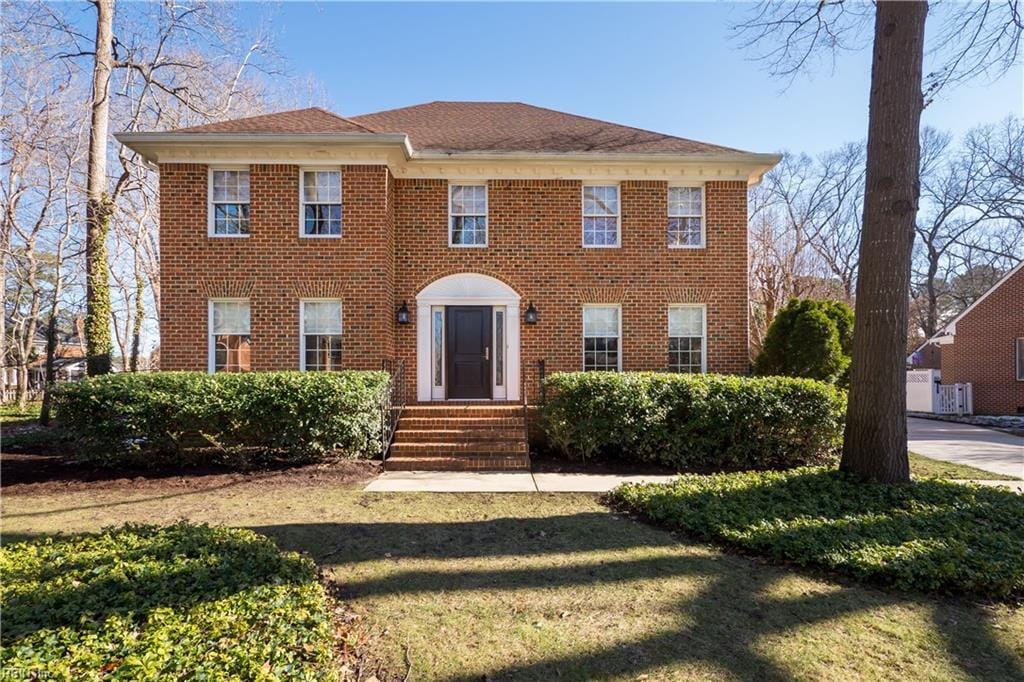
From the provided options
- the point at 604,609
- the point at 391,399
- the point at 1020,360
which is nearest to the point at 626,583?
the point at 604,609

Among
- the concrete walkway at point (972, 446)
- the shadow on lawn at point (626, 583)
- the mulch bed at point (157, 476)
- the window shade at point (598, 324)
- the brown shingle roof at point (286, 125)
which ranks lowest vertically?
the concrete walkway at point (972, 446)

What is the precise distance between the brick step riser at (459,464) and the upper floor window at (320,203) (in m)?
4.81

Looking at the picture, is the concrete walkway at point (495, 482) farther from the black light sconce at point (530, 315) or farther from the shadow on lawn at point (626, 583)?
the black light sconce at point (530, 315)

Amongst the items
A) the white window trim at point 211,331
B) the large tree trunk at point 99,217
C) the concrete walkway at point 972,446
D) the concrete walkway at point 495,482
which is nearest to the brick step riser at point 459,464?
the concrete walkway at point 495,482

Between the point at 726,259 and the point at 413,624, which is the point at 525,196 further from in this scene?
the point at 413,624

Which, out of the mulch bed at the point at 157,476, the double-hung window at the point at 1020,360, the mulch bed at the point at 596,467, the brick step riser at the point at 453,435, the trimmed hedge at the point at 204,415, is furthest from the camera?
the double-hung window at the point at 1020,360

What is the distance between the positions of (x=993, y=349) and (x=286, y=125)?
23795mm

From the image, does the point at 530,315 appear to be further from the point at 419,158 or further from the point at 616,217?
the point at 419,158

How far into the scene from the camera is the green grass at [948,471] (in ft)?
24.5

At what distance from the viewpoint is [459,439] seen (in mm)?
8500

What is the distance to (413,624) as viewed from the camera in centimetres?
312

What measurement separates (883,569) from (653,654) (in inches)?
84.3

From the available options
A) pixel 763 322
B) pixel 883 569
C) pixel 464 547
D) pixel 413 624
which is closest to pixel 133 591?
pixel 413 624

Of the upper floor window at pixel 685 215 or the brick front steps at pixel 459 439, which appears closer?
the brick front steps at pixel 459 439
